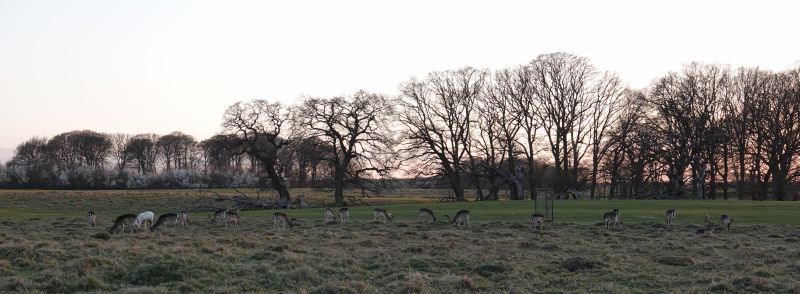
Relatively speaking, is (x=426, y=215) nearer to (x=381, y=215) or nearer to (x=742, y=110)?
(x=381, y=215)

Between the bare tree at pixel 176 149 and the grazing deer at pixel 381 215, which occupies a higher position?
the bare tree at pixel 176 149

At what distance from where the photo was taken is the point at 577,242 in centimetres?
2098

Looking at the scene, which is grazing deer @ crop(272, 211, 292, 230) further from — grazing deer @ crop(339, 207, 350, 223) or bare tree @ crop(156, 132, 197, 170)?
bare tree @ crop(156, 132, 197, 170)

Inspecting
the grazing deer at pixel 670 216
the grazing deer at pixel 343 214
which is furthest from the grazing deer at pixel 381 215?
the grazing deer at pixel 670 216

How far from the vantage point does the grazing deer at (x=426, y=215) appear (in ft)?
107

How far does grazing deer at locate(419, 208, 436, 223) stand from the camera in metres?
32.8

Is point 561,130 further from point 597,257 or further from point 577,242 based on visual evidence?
point 597,257

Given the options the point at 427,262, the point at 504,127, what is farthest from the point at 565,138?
the point at 427,262

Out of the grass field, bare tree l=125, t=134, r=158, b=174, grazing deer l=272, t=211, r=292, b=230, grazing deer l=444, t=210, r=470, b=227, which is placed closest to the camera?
the grass field

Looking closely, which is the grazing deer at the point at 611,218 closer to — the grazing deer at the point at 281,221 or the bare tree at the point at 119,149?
the grazing deer at the point at 281,221

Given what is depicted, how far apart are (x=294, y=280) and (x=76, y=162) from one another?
4456 inches

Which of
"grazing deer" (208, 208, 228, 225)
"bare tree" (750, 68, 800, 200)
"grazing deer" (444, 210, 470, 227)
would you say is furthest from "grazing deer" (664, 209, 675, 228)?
"bare tree" (750, 68, 800, 200)

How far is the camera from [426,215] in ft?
111

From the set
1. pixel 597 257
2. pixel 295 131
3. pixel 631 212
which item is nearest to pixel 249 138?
pixel 295 131
